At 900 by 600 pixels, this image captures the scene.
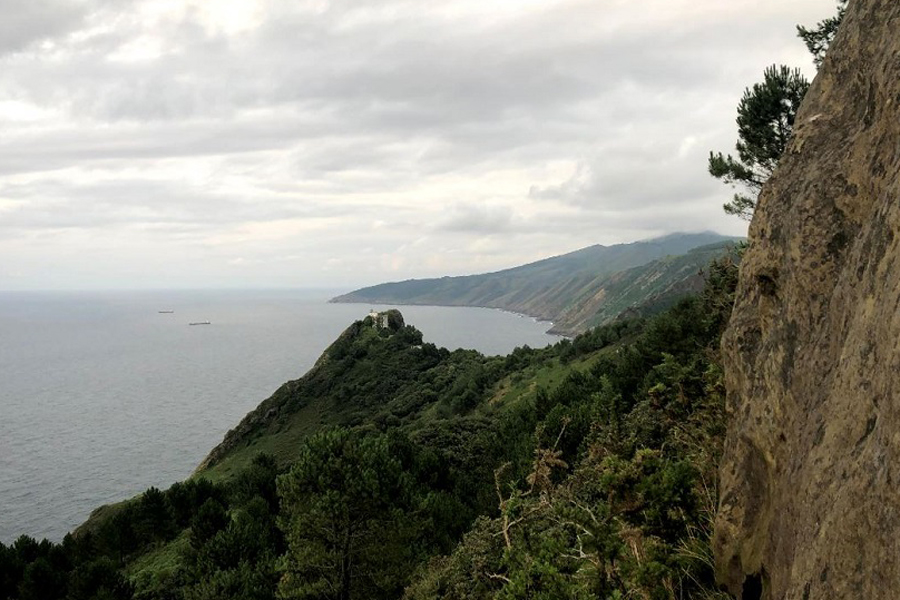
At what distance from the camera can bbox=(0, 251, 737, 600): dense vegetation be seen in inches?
372

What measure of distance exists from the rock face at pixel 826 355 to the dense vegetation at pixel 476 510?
1900 millimetres

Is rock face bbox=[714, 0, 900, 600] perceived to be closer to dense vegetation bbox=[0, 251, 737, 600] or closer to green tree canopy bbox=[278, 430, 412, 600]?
dense vegetation bbox=[0, 251, 737, 600]

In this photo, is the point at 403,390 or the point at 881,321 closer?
the point at 881,321

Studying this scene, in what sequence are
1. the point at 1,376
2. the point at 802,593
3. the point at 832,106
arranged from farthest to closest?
the point at 1,376 < the point at 832,106 < the point at 802,593

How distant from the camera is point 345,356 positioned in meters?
124

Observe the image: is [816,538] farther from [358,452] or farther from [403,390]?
[403,390]

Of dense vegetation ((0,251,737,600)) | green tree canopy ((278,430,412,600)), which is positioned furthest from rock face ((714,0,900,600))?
green tree canopy ((278,430,412,600))

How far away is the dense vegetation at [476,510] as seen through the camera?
9461mm

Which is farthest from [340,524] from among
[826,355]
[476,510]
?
[826,355]

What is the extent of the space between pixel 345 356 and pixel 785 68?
109 metres

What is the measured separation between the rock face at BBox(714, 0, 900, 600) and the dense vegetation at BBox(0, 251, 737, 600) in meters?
1.90

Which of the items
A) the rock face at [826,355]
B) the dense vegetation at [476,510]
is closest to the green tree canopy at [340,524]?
the dense vegetation at [476,510]

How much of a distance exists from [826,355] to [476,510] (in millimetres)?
32051

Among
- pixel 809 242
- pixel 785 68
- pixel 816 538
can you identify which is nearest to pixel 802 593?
pixel 816 538
